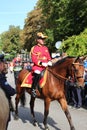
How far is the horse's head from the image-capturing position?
9.36 metres

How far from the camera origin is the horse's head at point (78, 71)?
9.36 meters

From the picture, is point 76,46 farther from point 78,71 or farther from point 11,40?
point 11,40

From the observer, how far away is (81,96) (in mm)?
14008

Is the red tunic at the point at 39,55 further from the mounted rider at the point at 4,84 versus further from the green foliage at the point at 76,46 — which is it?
the green foliage at the point at 76,46

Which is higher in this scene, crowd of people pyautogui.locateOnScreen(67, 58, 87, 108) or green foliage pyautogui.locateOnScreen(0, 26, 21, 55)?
green foliage pyautogui.locateOnScreen(0, 26, 21, 55)

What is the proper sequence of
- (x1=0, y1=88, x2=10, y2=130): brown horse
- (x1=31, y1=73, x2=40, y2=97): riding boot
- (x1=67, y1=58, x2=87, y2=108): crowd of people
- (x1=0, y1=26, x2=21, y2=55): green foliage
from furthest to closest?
(x1=0, y1=26, x2=21, y2=55): green foliage, (x1=67, y1=58, x2=87, y2=108): crowd of people, (x1=31, y1=73, x2=40, y2=97): riding boot, (x1=0, y1=88, x2=10, y2=130): brown horse

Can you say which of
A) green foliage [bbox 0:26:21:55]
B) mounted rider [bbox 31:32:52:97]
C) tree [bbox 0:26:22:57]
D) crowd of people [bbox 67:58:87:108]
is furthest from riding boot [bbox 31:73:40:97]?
green foliage [bbox 0:26:21:55]

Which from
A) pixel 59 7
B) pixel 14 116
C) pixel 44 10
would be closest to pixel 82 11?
pixel 59 7

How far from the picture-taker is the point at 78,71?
9.38m

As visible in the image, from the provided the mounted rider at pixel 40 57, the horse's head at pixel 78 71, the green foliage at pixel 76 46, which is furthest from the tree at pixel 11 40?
the horse's head at pixel 78 71

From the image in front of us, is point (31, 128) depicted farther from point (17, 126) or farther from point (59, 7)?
point (59, 7)

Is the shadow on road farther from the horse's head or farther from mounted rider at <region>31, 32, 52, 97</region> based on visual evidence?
the horse's head

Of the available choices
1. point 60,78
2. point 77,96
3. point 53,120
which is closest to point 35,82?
point 60,78

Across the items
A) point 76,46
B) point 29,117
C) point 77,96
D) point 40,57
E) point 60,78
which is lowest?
point 29,117
